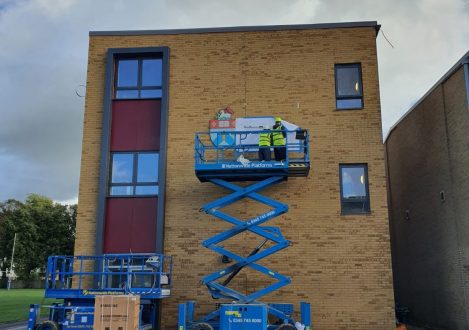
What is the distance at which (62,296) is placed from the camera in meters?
12.8

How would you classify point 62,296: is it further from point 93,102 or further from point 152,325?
point 93,102

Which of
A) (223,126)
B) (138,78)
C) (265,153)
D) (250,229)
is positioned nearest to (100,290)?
(250,229)

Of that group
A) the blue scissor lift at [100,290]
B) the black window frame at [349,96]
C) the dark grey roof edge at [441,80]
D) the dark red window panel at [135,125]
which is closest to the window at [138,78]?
the dark red window panel at [135,125]

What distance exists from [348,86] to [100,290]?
952 cm

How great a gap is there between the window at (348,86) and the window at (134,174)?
6.09 m

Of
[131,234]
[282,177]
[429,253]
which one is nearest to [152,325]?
[131,234]

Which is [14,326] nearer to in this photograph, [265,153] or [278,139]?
[265,153]

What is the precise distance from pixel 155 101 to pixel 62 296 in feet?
21.9

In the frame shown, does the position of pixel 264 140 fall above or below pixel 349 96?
below

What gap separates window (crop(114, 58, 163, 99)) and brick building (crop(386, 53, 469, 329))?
963 cm

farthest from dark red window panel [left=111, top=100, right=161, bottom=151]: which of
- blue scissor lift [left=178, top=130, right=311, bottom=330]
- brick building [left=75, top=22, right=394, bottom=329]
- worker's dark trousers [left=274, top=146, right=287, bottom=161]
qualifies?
worker's dark trousers [left=274, top=146, right=287, bottom=161]

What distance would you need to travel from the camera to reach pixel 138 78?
16.6 metres

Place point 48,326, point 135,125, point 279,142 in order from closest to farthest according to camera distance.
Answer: point 48,326 → point 279,142 → point 135,125

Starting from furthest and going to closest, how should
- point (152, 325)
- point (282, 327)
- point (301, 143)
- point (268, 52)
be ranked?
1. point (268, 52)
2. point (301, 143)
3. point (152, 325)
4. point (282, 327)
